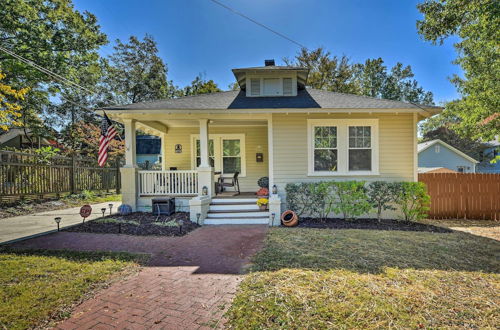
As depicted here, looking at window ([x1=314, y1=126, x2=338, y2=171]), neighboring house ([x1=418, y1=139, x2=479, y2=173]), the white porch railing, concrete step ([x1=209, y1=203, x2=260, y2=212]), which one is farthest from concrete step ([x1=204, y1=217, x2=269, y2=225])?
neighboring house ([x1=418, y1=139, x2=479, y2=173])

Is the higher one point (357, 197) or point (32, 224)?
point (357, 197)

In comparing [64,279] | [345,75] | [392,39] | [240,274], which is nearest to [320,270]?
[240,274]

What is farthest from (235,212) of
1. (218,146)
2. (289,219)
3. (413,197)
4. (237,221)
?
(413,197)

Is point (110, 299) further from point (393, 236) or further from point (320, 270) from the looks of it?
point (393, 236)

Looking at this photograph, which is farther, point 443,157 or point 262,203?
point 443,157

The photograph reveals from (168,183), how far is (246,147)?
140 inches

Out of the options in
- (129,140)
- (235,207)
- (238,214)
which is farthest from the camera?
(129,140)

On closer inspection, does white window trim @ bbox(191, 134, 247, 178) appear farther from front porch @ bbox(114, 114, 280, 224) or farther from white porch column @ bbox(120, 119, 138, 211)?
white porch column @ bbox(120, 119, 138, 211)

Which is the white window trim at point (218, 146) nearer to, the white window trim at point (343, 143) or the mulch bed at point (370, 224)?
the white window trim at point (343, 143)

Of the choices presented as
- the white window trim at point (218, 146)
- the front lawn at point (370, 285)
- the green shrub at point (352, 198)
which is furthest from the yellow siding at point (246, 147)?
the front lawn at point (370, 285)

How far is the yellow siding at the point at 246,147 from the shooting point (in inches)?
396

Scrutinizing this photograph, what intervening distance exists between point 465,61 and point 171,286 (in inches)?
657

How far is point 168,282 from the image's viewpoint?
331 cm

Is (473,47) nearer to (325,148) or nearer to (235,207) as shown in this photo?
(325,148)
